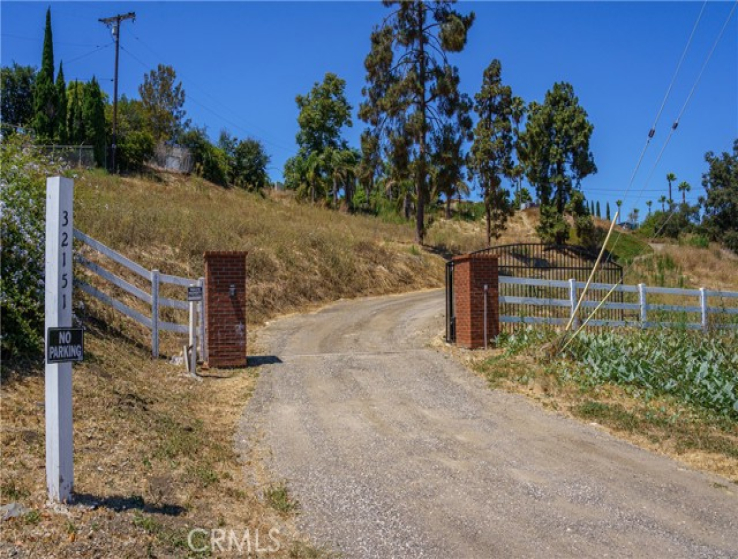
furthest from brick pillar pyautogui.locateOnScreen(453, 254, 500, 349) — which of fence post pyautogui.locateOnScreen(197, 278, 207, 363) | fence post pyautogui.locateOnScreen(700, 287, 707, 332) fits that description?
fence post pyautogui.locateOnScreen(700, 287, 707, 332)

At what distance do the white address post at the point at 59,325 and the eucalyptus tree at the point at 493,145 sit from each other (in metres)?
34.6

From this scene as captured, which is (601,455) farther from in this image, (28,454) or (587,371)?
(28,454)

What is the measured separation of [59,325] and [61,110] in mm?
38973

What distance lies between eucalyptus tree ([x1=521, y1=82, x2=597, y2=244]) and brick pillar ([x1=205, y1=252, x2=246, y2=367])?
98.6 feet

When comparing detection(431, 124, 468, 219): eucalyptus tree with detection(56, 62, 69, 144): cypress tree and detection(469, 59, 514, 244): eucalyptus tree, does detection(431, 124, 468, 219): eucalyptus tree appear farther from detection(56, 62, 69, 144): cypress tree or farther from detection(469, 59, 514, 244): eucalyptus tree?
detection(56, 62, 69, 144): cypress tree

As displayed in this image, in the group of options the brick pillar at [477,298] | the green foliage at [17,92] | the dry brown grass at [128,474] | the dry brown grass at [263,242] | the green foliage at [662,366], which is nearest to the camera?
the dry brown grass at [128,474]

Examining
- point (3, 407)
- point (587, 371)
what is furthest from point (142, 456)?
point (587, 371)

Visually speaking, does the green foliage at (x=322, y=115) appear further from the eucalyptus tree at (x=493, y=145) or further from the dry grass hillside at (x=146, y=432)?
the dry grass hillside at (x=146, y=432)

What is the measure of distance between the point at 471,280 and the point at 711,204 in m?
46.4

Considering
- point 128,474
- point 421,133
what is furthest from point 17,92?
point 128,474

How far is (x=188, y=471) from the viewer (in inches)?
264

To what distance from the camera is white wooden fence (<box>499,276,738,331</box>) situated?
1450 centimetres

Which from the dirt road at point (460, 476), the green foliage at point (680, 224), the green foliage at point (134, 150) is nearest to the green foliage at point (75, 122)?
the green foliage at point (134, 150)

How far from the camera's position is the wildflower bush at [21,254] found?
28.4 ft
